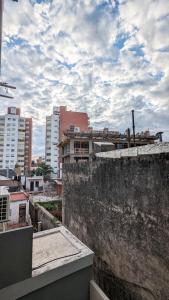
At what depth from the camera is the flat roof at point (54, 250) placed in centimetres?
323

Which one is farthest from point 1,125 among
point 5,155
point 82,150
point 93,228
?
point 93,228

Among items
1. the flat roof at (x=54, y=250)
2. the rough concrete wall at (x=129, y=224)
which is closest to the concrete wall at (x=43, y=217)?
the rough concrete wall at (x=129, y=224)

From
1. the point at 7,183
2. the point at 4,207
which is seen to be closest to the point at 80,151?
the point at 7,183

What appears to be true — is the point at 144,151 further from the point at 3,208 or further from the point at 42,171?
the point at 42,171

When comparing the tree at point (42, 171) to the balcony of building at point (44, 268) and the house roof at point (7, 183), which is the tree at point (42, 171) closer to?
the house roof at point (7, 183)

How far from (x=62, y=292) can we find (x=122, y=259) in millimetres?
2272

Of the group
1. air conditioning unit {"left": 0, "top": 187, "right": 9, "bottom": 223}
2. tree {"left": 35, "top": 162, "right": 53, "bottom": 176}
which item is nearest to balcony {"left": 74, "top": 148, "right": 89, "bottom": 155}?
air conditioning unit {"left": 0, "top": 187, "right": 9, "bottom": 223}

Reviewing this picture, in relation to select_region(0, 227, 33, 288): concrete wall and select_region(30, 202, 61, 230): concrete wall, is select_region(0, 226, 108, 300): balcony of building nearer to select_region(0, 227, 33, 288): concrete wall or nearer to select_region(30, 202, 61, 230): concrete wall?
select_region(0, 227, 33, 288): concrete wall

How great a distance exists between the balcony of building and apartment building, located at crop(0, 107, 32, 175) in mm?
45486

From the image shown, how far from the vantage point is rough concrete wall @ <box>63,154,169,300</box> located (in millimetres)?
3725

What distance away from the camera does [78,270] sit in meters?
3.46

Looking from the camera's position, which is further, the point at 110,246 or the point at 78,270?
the point at 110,246

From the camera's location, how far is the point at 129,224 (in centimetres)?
461

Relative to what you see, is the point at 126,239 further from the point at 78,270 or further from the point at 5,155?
the point at 5,155
